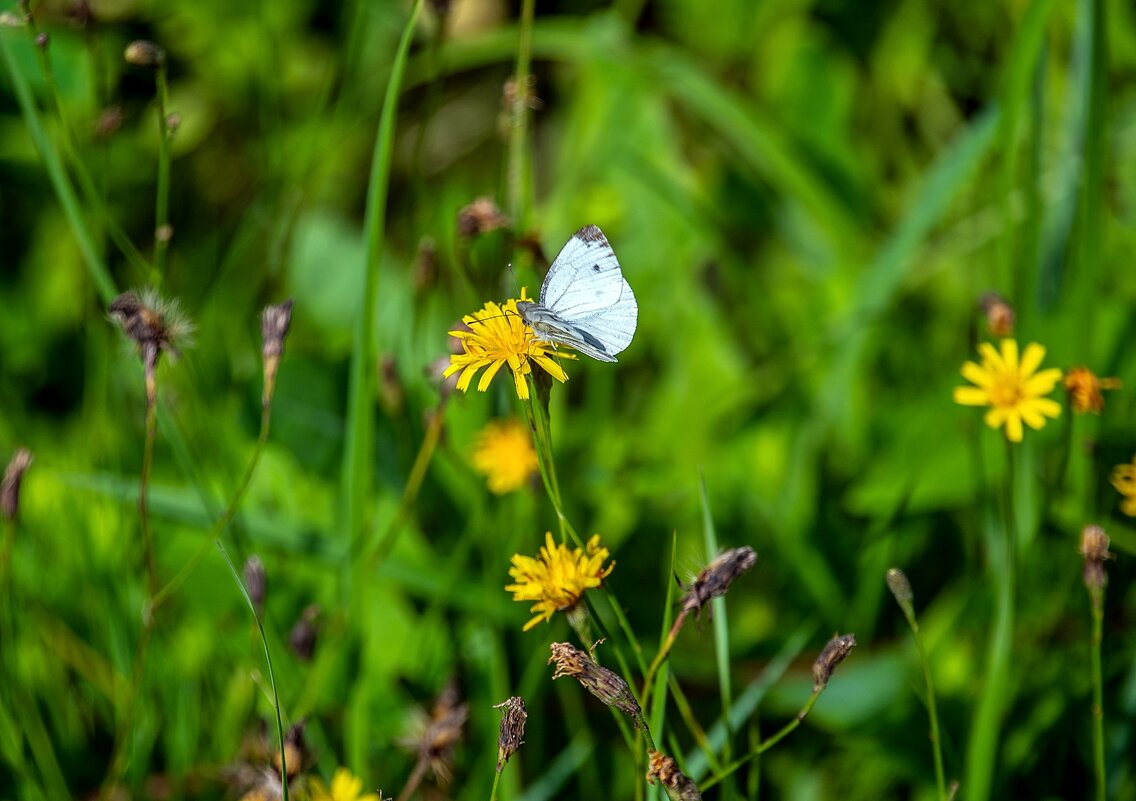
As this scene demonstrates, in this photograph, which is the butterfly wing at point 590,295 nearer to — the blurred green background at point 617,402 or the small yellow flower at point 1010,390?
the blurred green background at point 617,402

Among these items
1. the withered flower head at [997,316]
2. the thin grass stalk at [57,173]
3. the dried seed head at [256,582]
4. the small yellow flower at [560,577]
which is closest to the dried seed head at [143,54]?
the thin grass stalk at [57,173]

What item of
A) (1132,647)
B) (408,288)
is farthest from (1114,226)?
(408,288)

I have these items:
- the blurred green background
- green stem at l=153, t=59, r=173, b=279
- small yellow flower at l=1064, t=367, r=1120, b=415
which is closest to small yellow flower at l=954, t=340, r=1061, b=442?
small yellow flower at l=1064, t=367, r=1120, b=415

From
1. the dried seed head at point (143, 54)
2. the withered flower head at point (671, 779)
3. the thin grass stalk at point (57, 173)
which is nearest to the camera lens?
the withered flower head at point (671, 779)

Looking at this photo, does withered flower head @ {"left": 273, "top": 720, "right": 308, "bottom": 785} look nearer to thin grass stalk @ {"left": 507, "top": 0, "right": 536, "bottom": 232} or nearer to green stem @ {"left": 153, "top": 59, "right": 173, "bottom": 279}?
green stem @ {"left": 153, "top": 59, "right": 173, "bottom": 279}

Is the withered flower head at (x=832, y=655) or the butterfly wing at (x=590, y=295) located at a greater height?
the butterfly wing at (x=590, y=295)

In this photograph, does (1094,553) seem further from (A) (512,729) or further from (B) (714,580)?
(A) (512,729)

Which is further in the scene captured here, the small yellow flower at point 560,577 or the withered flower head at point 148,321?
the withered flower head at point 148,321
